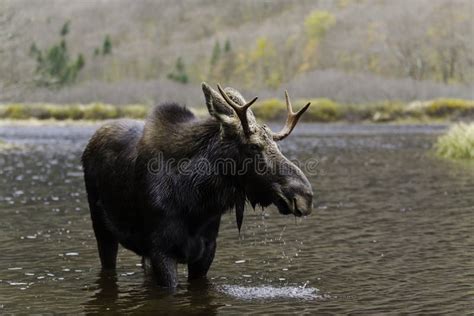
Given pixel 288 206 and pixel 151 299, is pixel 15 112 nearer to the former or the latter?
pixel 151 299

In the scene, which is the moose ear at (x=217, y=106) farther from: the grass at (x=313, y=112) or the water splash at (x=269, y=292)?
the grass at (x=313, y=112)

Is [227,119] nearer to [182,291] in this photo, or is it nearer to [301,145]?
[182,291]

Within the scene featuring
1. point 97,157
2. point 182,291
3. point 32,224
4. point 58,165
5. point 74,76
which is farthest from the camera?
point 74,76

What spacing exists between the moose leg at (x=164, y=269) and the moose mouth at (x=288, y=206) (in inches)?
61.0

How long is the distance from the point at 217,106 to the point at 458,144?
22811 mm

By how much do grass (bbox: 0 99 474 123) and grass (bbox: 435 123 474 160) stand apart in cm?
4041

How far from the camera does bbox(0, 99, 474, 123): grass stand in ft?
236

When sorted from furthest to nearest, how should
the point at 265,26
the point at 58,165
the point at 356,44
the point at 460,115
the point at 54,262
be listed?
the point at 265,26, the point at 356,44, the point at 460,115, the point at 58,165, the point at 54,262

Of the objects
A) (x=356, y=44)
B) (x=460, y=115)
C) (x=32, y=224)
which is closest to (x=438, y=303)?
(x=32, y=224)

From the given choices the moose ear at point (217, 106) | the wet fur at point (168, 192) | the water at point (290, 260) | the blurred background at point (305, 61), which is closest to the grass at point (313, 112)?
the blurred background at point (305, 61)

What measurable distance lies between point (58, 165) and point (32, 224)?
15248 millimetres

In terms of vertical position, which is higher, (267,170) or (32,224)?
(267,170)

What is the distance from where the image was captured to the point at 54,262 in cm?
1134

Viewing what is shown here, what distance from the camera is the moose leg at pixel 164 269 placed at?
8.95 metres
